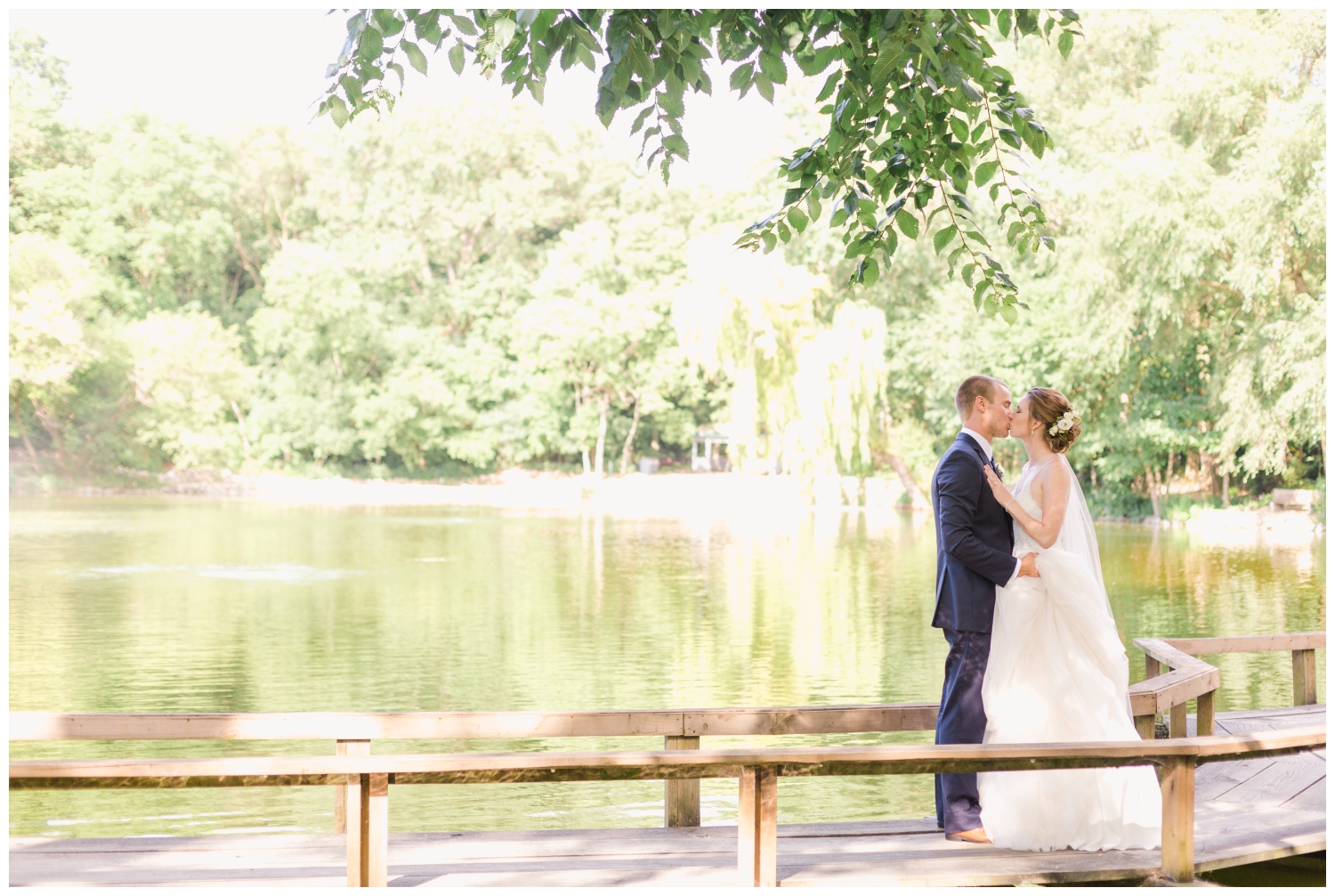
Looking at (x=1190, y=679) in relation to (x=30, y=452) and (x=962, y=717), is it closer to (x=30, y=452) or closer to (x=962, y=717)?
(x=962, y=717)

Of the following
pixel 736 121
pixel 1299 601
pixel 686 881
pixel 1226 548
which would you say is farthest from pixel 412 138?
pixel 686 881

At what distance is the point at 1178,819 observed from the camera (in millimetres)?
3414

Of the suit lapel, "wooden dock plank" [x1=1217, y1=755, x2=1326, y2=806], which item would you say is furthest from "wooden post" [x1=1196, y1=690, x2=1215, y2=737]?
the suit lapel

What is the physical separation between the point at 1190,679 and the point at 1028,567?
1047 millimetres

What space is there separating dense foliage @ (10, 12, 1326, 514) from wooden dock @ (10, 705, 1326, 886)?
61.8 feet

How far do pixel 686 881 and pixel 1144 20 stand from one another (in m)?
29.2

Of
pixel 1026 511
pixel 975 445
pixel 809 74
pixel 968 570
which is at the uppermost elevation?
pixel 809 74

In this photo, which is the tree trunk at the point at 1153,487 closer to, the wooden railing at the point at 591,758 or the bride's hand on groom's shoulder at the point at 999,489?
the wooden railing at the point at 591,758

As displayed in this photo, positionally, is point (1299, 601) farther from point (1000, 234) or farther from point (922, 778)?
point (1000, 234)

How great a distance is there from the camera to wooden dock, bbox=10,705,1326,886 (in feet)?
11.3

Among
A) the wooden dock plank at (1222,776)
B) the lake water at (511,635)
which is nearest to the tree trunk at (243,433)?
the lake water at (511,635)

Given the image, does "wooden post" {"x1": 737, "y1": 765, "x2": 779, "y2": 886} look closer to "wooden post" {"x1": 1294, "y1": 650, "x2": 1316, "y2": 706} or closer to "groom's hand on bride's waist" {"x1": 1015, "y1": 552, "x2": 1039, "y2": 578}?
"groom's hand on bride's waist" {"x1": 1015, "y1": 552, "x2": 1039, "y2": 578}

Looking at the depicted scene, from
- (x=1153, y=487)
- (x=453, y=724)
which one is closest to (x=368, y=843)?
(x=453, y=724)

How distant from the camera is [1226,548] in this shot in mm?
21609
